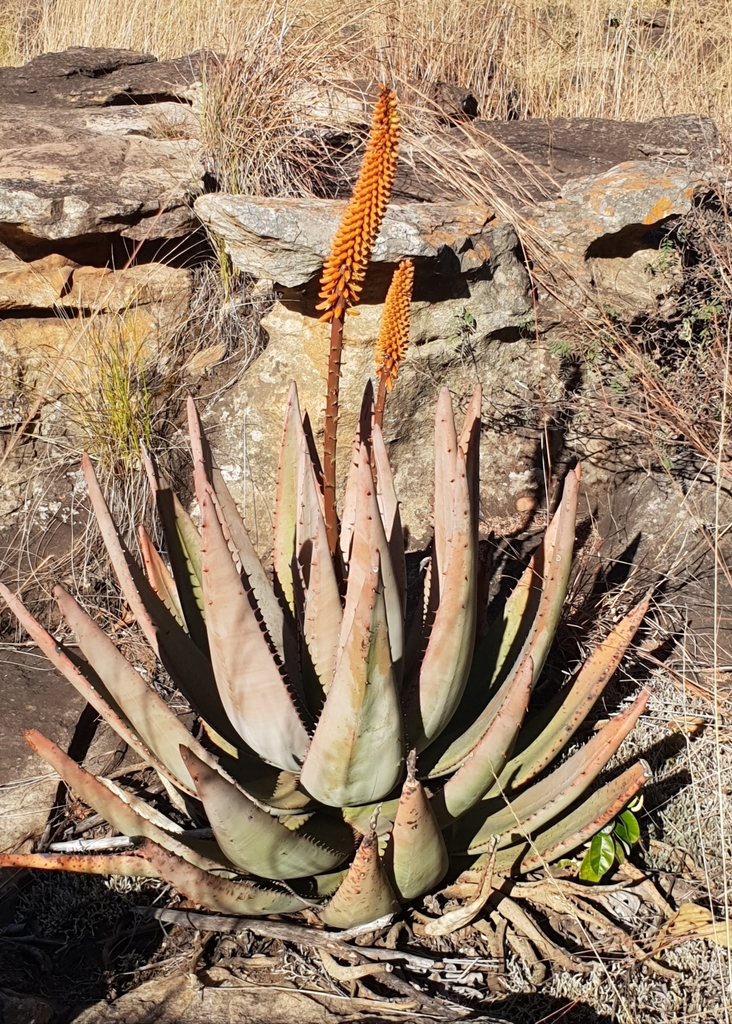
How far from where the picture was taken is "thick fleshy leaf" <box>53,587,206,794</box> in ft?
5.85

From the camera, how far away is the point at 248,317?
3814mm

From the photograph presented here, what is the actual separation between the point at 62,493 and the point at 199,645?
5.40 feet

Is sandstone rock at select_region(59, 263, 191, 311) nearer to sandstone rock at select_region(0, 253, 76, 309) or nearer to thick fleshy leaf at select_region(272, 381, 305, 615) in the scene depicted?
sandstone rock at select_region(0, 253, 76, 309)

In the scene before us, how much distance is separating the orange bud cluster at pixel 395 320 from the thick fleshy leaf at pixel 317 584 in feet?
1.07

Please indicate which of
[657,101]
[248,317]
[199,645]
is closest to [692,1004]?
[199,645]

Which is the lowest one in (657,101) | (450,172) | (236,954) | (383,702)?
(236,954)

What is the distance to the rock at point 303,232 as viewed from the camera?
3145mm

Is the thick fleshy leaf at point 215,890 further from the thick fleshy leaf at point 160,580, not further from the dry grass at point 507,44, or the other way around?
the dry grass at point 507,44

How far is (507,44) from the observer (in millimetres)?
5719

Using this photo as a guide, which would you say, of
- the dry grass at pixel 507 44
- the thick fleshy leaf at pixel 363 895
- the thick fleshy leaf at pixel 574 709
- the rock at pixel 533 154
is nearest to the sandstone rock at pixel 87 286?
the rock at pixel 533 154

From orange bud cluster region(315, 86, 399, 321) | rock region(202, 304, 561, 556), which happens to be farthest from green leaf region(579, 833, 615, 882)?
rock region(202, 304, 561, 556)

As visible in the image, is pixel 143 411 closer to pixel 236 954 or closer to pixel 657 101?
pixel 236 954

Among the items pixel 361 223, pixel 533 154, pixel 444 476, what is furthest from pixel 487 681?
pixel 533 154

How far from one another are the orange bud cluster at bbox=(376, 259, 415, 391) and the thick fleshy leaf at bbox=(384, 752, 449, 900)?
80 centimetres
